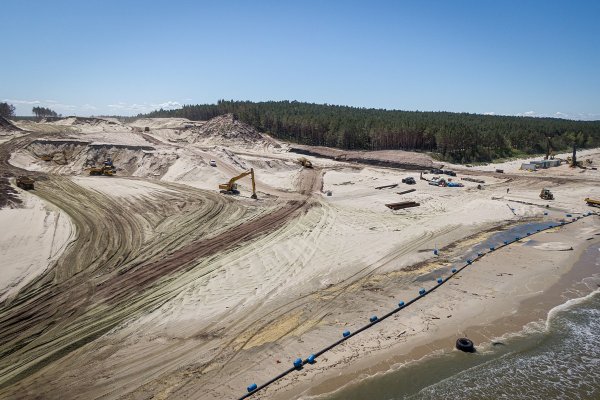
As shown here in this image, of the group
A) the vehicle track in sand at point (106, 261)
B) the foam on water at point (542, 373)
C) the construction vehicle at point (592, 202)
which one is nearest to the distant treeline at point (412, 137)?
the construction vehicle at point (592, 202)

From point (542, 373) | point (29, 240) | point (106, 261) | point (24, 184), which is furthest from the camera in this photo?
point (24, 184)

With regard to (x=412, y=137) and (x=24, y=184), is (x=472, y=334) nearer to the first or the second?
(x=24, y=184)

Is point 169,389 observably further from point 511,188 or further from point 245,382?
point 511,188

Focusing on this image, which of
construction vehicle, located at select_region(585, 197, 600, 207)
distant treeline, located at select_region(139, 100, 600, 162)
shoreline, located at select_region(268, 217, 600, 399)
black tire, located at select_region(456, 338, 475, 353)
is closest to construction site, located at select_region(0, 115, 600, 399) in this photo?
shoreline, located at select_region(268, 217, 600, 399)

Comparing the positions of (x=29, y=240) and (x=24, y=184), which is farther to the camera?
(x=24, y=184)

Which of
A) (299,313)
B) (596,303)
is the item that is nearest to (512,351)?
(596,303)

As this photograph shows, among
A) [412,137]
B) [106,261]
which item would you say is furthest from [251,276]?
[412,137]
